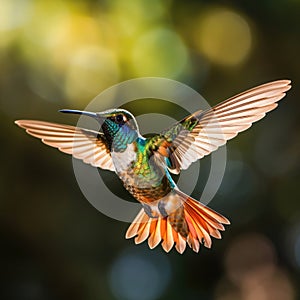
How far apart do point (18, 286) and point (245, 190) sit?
3.76ft

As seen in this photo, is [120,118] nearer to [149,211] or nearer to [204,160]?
[149,211]

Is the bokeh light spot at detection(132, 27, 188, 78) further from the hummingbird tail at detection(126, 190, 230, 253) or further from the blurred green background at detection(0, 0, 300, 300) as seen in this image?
the hummingbird tail at detection(126, 190, 230, 253)

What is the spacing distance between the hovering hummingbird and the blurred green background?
179 cm

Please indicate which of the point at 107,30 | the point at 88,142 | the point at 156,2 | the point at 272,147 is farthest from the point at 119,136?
the point at 272,147

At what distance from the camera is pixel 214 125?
1.57ft

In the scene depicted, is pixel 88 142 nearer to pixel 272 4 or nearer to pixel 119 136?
pixel 119 136

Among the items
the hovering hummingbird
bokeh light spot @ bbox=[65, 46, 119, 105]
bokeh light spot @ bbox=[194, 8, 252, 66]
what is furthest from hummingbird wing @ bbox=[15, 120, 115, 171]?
bokeh light spot @ bbox=[194, 8, 252, 66]

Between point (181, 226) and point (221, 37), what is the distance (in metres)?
2.30

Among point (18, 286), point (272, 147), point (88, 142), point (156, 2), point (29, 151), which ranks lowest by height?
point (18, 286)

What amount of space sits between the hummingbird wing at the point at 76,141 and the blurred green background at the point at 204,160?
5.72 feet

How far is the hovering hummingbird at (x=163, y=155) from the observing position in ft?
1.52

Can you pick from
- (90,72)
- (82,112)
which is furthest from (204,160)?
(82,112)

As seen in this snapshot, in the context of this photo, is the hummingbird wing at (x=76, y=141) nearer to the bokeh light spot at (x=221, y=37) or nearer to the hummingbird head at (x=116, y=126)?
the hummingbird head at (x=116, y=126)

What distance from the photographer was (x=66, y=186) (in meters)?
2.96
